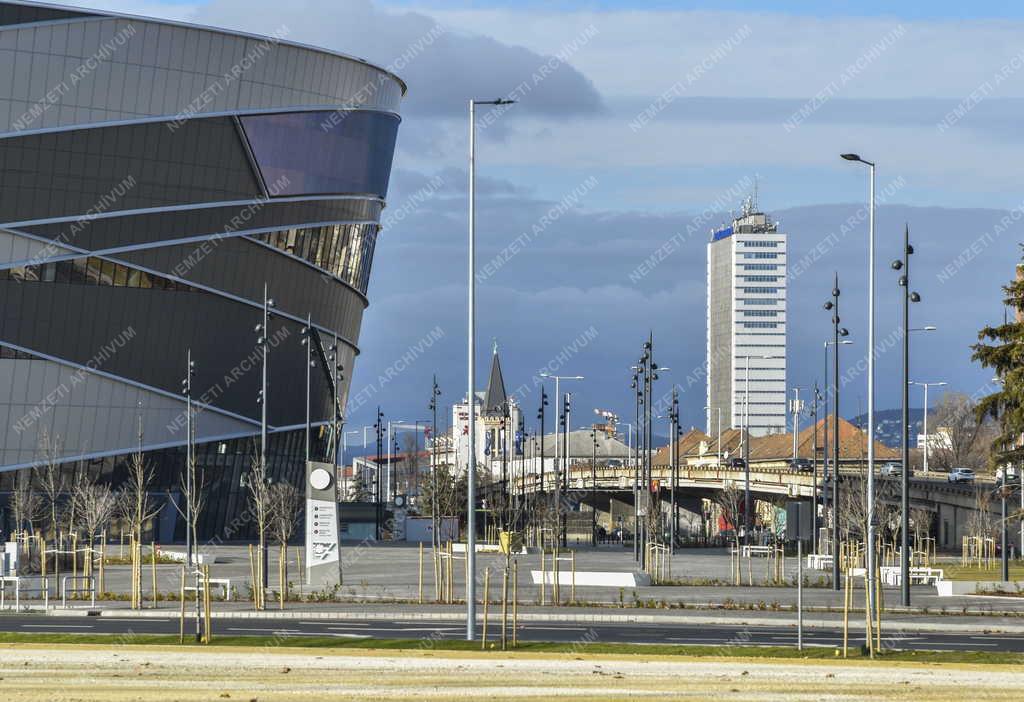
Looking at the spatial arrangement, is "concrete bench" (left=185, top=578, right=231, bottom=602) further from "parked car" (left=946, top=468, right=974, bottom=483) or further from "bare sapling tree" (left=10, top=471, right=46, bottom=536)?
"parked car" (left=946, top=468, right=974, bottom=483)

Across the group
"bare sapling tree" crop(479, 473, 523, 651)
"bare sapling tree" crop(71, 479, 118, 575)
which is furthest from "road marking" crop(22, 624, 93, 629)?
"bare sapling tree" crop(479, 473, 523, 651)

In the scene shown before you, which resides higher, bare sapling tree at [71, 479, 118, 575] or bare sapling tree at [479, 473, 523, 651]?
bare sapling tree at [71, 479, 118, 575]

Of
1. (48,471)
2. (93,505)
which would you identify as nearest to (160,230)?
(48,471)

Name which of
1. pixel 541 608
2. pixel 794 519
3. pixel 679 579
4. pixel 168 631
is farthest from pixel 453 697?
pixel 679 579

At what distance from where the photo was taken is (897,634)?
125 ft

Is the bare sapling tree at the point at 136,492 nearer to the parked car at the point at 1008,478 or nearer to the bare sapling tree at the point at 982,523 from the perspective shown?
the parked car at the point at 1008,478

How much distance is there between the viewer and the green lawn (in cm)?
3036

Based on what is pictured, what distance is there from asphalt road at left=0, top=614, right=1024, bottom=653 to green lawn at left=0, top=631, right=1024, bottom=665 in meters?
0.69

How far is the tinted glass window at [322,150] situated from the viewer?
95.9 m

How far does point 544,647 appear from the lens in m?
31.7

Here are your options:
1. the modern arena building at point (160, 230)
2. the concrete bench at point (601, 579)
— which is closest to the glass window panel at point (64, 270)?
the modern arena building at point (160, 230)

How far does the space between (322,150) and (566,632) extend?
2625 inches

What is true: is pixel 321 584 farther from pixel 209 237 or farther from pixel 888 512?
pixel 888 512

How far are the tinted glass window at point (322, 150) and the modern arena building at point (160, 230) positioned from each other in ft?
0.44
